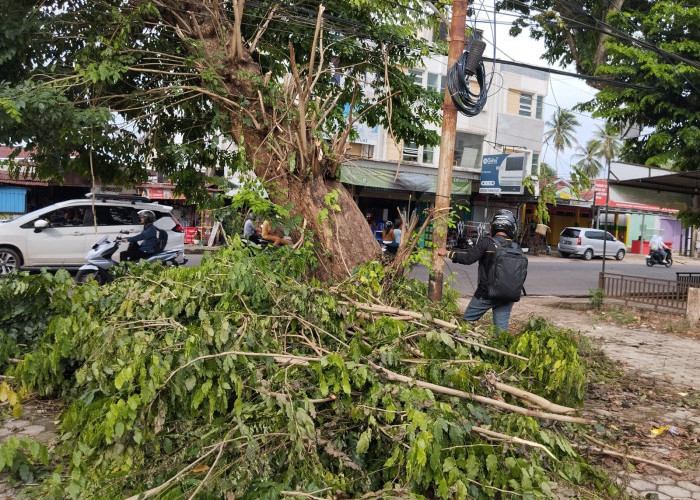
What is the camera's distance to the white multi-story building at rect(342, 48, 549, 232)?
26.4 meters

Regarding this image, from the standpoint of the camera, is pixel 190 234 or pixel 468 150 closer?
pixel 190 234

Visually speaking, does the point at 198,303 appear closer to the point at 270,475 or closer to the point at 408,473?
the point at 270,475

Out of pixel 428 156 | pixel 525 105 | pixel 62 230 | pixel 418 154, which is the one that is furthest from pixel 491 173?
pixel 62 230

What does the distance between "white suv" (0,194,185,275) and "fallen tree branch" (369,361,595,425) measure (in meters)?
10.6

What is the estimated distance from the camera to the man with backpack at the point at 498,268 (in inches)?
236

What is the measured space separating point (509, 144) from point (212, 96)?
25.6 metres

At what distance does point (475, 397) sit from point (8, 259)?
11.9 meters

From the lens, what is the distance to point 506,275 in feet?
19.6

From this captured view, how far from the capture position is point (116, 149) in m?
7.94

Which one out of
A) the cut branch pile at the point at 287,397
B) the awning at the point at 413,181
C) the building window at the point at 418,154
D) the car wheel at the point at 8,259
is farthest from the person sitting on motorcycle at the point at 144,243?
the building window at the point at 418,154

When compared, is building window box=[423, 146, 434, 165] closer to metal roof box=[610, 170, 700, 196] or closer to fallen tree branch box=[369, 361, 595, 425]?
metal roof box=[610, 170, 700, 196]

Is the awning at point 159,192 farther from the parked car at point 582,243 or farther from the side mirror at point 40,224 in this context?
the parked car at point 582,243

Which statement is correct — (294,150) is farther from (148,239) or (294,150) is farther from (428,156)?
(428,156)

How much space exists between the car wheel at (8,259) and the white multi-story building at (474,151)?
14.8 metres
